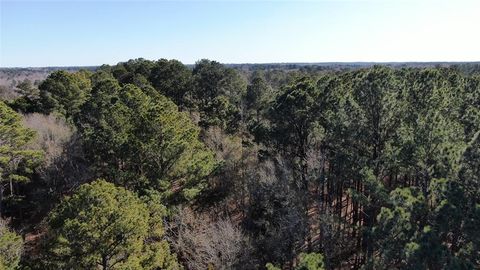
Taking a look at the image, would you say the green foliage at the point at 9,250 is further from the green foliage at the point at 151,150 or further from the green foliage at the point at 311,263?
the green foliage at the point at 311,263

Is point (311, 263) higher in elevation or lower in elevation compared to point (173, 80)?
lower

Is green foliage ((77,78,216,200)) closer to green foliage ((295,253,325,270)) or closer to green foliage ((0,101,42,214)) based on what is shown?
green foliage ((0,101,42,214))

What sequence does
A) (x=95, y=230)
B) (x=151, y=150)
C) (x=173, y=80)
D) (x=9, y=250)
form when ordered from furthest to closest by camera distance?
1. (x=173, y=80)
2. (x=151, y=150)
3. (x=9, y=250)
4. (x=95, y=230)

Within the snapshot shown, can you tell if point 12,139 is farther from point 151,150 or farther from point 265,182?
point 265,182

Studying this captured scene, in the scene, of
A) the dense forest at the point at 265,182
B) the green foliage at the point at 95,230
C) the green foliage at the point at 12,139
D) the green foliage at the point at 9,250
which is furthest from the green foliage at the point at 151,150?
the green foliage at the point at 9,250

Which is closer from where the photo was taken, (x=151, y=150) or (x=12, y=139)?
(x=151, y=150)

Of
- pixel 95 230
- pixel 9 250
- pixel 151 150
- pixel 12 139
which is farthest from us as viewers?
pixel 12 139

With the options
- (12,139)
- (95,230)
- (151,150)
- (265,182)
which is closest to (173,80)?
(12,139)
